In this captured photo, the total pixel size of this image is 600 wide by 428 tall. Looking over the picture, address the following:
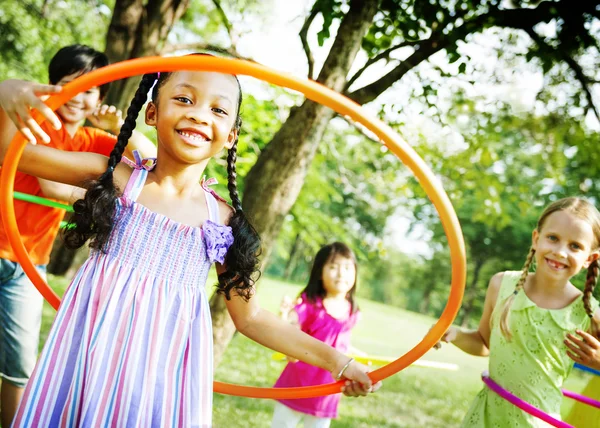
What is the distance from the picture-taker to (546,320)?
3.15m

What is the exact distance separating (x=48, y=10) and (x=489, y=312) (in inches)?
619

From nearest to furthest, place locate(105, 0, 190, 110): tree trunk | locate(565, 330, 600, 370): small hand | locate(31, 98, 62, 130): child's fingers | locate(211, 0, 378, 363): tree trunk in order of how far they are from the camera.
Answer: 1. locate(31, 98, 62, 130): child's fingers
2. locate(565, 330, 600, 370): small hand
3. locate(211, 0, 378, 363): tree trunk
4. locate(105, 0, 190, 110): tree trunk

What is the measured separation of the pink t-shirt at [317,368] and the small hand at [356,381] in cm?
161

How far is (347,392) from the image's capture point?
2582 mm

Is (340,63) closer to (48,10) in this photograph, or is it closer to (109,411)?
(109,411)

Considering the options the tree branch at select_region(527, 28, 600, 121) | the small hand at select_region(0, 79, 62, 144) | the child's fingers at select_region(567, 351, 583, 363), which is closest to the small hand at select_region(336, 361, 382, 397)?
the child's fingers at select_region(567, 351, 583, 363)

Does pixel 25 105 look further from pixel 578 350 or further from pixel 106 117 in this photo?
pixel 578 350

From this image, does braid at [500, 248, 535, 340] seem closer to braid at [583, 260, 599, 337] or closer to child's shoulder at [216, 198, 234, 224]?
braid at [583, 260, 599, 337]

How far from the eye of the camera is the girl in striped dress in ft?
6.36

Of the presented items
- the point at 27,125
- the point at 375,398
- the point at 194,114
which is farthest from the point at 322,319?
the point at 375,398

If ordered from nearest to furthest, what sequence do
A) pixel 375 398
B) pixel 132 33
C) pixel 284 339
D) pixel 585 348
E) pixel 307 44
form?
pixel 284 339 → pixel 585 348 → pixel 307 44 → pixel 375 398 → pixel 132 33

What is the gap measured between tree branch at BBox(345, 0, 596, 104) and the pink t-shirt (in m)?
2.10

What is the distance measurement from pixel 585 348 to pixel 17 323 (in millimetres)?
2846

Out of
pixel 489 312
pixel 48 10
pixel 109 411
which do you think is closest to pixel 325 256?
pixel 489 312
